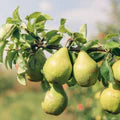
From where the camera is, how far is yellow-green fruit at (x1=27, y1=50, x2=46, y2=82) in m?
1.96

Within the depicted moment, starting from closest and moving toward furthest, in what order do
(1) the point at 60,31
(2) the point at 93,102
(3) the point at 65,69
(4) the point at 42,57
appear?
(3) the point at 65,69 < (1) the point at 60,31 < (4) the point at 42,57 < (2) the point at 93,102

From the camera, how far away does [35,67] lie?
6.43 feet

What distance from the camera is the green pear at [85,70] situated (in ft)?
5.77

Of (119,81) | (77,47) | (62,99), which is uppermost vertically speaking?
(77,47)

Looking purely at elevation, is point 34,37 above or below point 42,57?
above

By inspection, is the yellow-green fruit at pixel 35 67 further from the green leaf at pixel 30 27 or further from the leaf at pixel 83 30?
the leaf at pixel 83 30

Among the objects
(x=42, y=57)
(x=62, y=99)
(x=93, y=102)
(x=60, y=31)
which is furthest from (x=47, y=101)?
(x=93, y=102)

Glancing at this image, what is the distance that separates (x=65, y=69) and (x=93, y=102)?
16.8 ft

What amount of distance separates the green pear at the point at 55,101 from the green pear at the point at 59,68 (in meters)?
0.19

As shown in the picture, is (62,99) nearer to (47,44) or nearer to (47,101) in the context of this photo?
(47,101)

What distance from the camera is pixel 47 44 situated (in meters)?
1.95

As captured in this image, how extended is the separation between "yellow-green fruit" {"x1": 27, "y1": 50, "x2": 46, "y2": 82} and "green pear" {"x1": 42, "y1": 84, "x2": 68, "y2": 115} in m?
0.10

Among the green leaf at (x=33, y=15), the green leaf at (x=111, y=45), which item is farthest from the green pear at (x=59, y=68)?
the green leaf at (x=33, y=15)

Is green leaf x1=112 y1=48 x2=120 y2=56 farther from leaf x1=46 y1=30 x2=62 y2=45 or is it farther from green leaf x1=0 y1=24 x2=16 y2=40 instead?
green leaf x1=0 y1=24 x2=16 y2=40
